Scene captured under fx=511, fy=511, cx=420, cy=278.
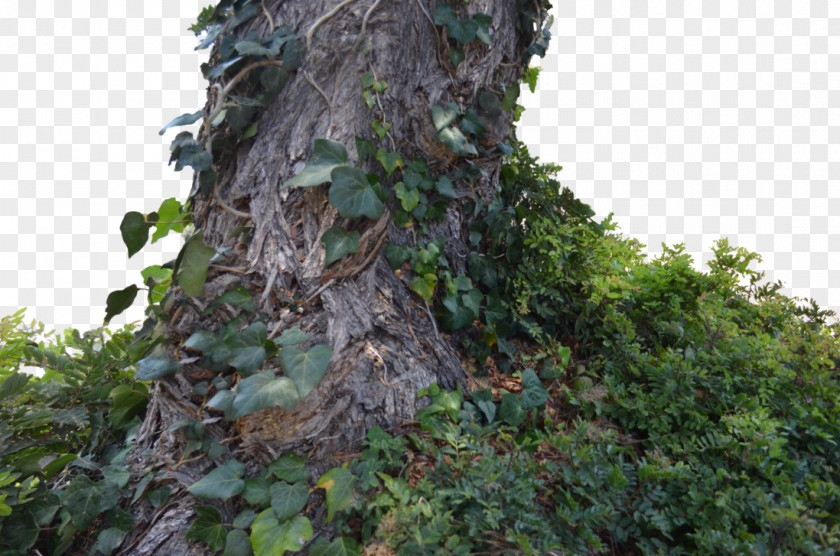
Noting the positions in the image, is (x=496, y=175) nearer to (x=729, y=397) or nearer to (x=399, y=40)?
(x=399, y=40)

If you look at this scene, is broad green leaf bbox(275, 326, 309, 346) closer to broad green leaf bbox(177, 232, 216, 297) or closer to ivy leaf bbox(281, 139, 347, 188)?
broad green leaf bbox(177, 232, 216, 297)

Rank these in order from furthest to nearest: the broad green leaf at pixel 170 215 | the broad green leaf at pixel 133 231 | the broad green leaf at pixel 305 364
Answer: the broad green leaf at pixel 170 215, the broad green leaf at pixel 133 231, the broad green leaf at pixel 305 364

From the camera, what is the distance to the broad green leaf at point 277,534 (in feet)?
5.35

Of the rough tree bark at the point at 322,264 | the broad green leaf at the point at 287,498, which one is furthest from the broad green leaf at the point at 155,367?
the broad green leaf at the point at 287,498

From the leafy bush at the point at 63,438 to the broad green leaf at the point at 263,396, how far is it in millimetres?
633

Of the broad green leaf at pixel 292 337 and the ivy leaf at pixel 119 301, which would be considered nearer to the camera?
the broad green leaf at pixel 292 337

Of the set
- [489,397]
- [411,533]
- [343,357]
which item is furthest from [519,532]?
[343,357]

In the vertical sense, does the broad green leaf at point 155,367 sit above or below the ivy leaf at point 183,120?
below

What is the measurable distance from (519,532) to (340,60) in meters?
1.97

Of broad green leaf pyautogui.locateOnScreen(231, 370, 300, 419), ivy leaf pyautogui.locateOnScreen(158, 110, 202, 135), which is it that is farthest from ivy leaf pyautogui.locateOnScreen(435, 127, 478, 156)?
broad green leaf pyautogui.locateOnScreen(231, 370, 300, 419)

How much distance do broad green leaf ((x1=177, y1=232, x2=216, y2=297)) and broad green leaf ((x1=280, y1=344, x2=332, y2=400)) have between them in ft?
1.60

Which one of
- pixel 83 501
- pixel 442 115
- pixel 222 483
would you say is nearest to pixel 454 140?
pixel 442 115

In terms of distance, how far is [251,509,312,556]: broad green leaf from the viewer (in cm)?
163

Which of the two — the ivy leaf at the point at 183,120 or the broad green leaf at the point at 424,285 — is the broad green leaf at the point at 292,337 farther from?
the ivy leaf at the point at 183,120
